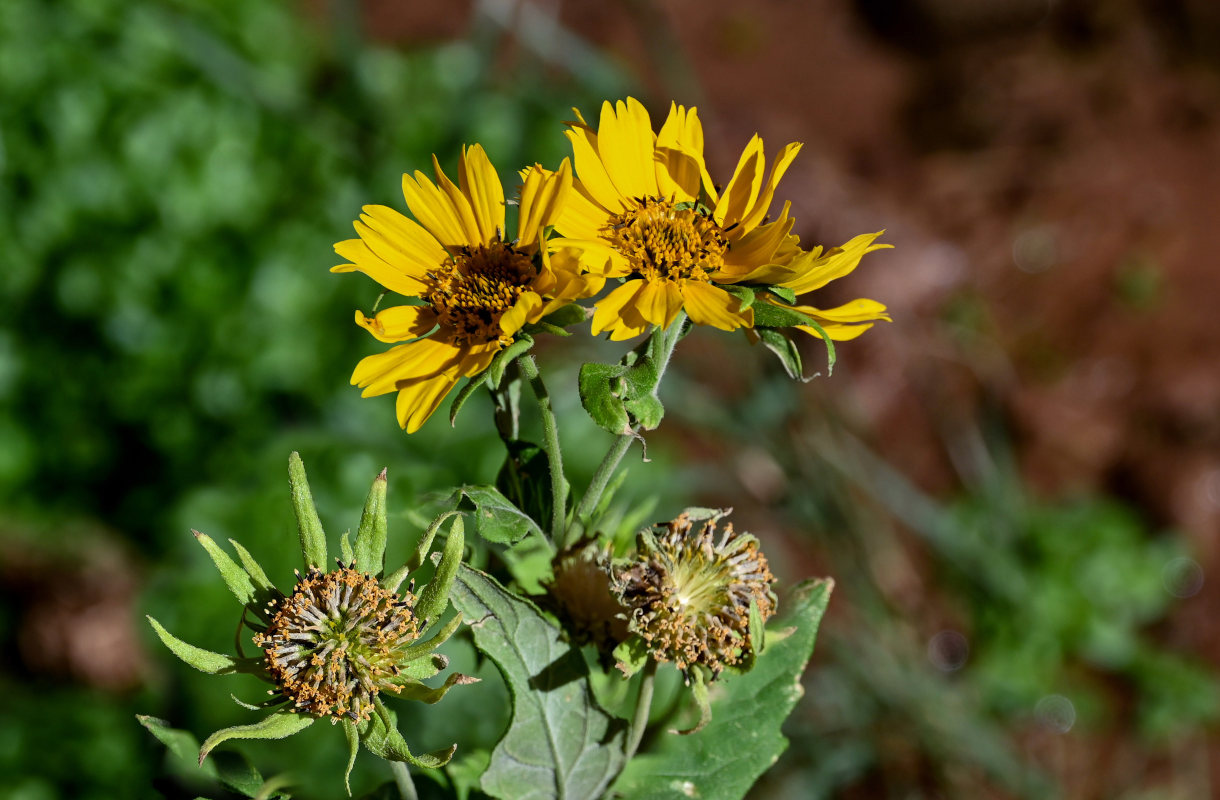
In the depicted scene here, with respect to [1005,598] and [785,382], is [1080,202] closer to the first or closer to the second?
[1005,598]

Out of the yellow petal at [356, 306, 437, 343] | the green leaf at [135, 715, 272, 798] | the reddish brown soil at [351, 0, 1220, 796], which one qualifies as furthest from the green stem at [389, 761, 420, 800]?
the reddish brown soil at [351, 0, 1220, 796]

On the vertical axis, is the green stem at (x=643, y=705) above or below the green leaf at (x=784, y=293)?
below

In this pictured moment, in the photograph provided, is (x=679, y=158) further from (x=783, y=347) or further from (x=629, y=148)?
(x=783, y=347)

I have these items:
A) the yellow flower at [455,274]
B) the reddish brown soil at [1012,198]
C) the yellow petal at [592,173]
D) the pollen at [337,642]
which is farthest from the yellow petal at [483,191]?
the reddish brown soil at [1012,198]

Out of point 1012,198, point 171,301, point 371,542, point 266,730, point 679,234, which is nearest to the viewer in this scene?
point 266,730

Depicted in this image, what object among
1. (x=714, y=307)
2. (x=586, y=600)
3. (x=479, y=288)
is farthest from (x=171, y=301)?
(x=714, y=307)

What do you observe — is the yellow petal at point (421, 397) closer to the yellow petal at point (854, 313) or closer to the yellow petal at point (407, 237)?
the yellow petal at point (407, 237)

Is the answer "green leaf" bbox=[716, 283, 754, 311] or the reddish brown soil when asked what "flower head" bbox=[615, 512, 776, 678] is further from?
the reddish brown soil
